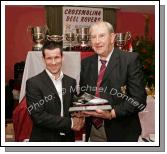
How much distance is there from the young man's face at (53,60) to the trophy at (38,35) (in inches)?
1.5

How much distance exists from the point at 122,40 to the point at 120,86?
19cm

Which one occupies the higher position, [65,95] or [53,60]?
[53,60]

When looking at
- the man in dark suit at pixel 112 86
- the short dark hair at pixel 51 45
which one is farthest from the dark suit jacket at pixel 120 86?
the short dark hair at pixel 51 45

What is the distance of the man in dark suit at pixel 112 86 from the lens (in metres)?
0.96

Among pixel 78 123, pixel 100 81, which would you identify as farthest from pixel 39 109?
pixel 100 81

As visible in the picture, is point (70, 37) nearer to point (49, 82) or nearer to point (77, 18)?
point (77, 18)

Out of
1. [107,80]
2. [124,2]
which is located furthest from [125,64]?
[124,2]

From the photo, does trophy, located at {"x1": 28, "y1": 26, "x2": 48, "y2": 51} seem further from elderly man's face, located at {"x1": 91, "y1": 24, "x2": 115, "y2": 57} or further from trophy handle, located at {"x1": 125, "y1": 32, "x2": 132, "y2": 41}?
trophy handle, located at {"x1": 125, "y1": 32, "x2": 132, "y2": 41}

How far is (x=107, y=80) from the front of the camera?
967 mm

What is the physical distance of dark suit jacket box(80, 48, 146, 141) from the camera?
958mm

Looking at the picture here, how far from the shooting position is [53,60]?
953mm

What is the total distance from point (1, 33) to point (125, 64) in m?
0.52

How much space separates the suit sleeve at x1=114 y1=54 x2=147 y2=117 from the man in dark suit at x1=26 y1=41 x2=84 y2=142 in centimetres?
17

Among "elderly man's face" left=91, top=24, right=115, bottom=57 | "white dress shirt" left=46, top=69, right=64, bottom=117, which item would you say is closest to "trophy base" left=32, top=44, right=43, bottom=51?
"white dress shirt" left=46, top=69, right=64, bottom=117
